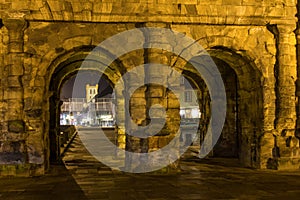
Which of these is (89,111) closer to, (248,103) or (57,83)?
(57,83)

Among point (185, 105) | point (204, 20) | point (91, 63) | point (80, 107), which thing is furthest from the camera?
point (80, 107)

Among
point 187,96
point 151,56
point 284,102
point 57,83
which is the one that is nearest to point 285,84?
point 284,102

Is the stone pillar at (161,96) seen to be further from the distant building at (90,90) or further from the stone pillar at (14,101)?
the distant building at (90,90)

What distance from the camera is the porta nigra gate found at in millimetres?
9109

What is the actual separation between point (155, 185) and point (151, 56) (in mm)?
3248

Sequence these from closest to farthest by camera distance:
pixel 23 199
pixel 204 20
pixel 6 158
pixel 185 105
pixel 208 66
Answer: pixel 23 199 → pixel 6 158 → pixel 204 20 → pixel 208 66 → pixel 185 105

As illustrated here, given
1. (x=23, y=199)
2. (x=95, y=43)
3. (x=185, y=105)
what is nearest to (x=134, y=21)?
(x=95, y=43)

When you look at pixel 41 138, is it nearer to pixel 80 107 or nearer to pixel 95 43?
pixel 95 43

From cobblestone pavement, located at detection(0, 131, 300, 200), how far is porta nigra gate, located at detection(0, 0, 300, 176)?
0.75 meters

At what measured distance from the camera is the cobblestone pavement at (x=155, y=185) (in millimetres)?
6887

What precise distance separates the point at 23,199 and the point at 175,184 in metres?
2.98

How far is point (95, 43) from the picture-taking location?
942 centimetres

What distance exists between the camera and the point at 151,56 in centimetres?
955

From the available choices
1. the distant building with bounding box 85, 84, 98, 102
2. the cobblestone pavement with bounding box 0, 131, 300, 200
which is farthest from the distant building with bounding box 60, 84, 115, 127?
the cobblestone pavement with bounding box 0, 131, 300, 200
